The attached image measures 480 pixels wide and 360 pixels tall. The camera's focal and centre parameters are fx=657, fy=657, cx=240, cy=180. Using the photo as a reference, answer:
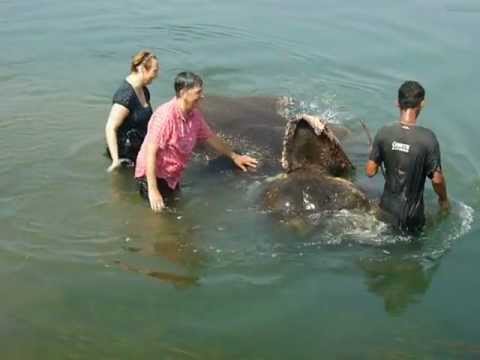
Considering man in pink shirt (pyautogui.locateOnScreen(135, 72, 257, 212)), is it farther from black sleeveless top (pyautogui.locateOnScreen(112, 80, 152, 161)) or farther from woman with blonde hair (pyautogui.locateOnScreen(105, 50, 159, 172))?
black sleeveless top (pyautogui.locateOnScreen(112, 80, 152, 161))

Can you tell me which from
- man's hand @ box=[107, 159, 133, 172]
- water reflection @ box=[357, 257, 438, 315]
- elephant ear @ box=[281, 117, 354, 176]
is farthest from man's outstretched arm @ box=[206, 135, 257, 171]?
water reflection @ box=[357, 257, 438, 315]

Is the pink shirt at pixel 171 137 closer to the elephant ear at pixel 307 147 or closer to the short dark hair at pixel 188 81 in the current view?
the short dark hair at pixel 188 81

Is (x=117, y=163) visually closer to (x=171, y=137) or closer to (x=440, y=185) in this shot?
(x=171, y=137)

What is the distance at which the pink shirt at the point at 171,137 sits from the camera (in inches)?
264

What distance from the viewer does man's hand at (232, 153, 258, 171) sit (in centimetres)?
778

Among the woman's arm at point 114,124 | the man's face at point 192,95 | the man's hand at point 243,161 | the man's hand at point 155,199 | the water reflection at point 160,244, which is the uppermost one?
the man's face at point 192,95

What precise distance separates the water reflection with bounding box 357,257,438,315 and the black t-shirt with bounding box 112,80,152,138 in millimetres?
3138

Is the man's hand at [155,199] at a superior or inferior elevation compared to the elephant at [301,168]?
inferior

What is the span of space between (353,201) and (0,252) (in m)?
3.69

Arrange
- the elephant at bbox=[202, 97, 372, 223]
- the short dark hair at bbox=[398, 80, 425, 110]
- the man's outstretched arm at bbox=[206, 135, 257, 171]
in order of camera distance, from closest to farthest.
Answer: the short dark hair at bbox=[398, 80, 425, 110] → the elephant at bbox=[202, 97, 372, 223] → the man's outstretched arm at bbox=[206, 135, 257, 171]

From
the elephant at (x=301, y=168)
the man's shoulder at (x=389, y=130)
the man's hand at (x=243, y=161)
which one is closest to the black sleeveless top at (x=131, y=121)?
the elephant at (x=301, y=168)

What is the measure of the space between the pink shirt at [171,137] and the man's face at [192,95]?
0.51 ft

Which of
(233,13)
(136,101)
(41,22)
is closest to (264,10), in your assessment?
(233,13)

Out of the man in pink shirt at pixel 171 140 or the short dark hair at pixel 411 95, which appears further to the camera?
the man in pink shirt at pixel 171 140
